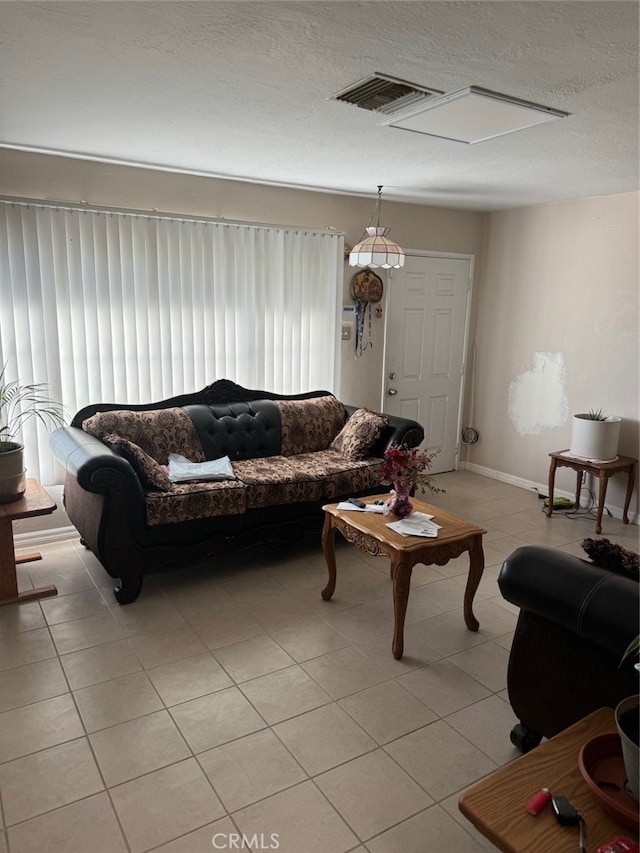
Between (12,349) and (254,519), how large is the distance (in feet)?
5.99

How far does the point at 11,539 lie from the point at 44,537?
88 cm

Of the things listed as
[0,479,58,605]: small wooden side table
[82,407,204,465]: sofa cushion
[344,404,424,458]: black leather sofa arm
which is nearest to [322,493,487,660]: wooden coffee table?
[344,404,424,458]: black leather sofa arm

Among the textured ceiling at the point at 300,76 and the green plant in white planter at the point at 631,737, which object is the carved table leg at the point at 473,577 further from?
the textured ceiling at the point at 300,76

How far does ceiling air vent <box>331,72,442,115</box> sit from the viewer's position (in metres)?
2.35

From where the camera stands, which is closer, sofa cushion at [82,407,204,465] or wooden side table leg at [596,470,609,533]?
sofa cushion at [82,407,204,465]

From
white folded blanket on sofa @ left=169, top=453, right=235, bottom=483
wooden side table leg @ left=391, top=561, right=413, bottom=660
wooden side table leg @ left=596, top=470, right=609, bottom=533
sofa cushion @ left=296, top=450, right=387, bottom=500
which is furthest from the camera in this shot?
wooden side table leg @ left=596, top=470, right=609, bottom=533

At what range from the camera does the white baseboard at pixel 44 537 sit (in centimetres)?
405

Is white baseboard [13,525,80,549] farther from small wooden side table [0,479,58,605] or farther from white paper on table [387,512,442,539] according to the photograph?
white paper on table [387,512,442,539]

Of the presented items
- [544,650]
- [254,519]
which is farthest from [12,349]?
[544,650]

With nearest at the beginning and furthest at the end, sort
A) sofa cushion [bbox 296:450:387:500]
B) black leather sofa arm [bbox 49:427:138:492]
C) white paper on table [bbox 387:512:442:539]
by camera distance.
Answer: white paper on table [bbox 387:512:442:539] → black leather sofa arm [bbox 49:427:138:492] → sofa cushion [bbox 296:450:387:500]

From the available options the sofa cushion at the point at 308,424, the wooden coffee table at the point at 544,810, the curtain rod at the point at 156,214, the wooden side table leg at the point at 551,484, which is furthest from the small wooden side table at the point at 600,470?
the wooden coffee table at the point at 544,810

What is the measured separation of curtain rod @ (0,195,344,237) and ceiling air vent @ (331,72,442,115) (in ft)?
6.45

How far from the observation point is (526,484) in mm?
5598

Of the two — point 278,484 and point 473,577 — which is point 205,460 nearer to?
point 278,484
